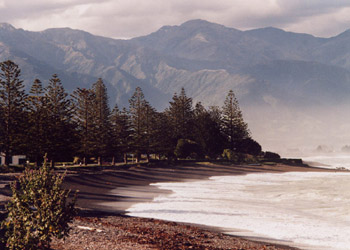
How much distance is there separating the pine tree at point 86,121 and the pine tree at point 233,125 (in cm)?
3935

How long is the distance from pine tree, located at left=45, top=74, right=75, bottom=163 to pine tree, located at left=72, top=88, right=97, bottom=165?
86.4 inches

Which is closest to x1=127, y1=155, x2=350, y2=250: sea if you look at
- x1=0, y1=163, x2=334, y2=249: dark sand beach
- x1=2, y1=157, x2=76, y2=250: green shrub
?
Answer: x1=0, y1=163, x2=334, y2=249: dark sand beach

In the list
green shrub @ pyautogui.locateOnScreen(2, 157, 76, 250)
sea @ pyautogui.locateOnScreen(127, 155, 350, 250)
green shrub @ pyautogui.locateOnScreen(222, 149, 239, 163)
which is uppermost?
green shrub @ pyautogui.locateOnScreen(222, 149, 239, 163)

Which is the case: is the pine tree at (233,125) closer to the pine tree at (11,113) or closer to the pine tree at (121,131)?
the pine tree at (121,131)

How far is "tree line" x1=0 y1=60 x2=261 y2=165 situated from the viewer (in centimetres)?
6325

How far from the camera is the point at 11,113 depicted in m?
63.5

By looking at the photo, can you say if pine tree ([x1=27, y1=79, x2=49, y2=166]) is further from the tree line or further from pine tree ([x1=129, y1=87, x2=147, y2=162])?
pine tree ([x1=129, y1=87, x2=147, y2=162])

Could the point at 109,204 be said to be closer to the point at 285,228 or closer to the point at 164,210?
the point at 164,210

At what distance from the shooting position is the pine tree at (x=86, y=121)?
2795 inches

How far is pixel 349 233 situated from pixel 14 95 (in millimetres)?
53736

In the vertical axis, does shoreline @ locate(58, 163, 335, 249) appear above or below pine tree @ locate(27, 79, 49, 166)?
below

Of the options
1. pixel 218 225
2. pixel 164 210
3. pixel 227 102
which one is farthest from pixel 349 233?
pixel 227 102

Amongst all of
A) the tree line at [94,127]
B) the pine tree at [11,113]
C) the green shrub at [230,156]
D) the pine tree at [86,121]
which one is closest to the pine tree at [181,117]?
the tree line at [94,127]

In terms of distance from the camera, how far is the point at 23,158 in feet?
265
